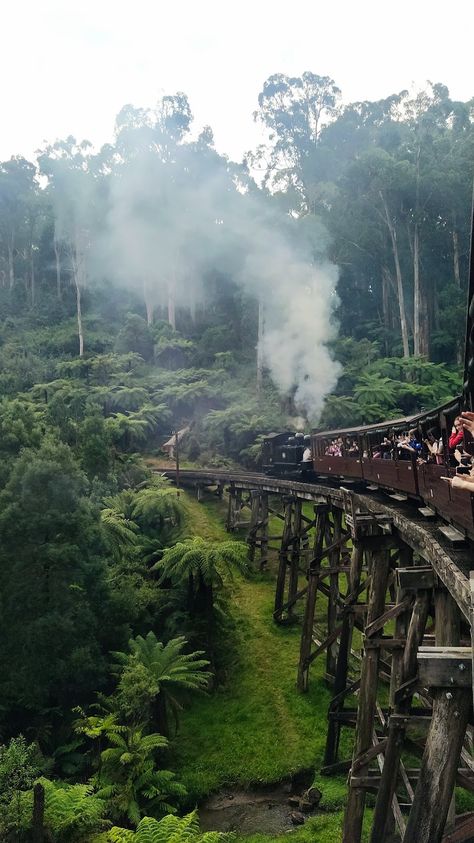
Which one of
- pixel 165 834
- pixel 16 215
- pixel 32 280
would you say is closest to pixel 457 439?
pixel 165 834

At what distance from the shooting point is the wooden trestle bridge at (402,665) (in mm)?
3785

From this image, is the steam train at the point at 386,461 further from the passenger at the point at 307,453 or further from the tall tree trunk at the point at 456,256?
the tall tree trunk at the point at 456,256

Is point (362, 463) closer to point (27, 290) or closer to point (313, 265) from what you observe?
point (313, 265)

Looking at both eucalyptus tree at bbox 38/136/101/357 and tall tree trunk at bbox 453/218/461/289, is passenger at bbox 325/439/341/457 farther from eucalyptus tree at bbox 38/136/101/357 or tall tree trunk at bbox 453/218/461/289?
eucalyptus tree at bbox 38/136/101/357

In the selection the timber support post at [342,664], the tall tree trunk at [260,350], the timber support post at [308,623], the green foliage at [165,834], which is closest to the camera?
the green foliage at [165,834]

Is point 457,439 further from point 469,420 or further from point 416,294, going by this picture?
point 416,294

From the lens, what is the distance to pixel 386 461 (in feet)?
33.2

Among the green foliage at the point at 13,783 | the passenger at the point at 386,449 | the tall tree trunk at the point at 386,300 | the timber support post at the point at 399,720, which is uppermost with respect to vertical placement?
the tall tree trunk at the point at 386,300

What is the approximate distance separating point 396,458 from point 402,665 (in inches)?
158

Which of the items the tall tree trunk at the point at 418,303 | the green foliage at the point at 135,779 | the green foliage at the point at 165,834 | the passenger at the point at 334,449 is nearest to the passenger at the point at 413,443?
the passenger at the point at 334,449

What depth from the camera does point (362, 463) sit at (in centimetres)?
1217

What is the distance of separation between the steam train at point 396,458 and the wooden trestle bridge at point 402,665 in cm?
41

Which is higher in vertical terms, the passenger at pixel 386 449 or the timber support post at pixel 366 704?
the passenger at pixel 386 449

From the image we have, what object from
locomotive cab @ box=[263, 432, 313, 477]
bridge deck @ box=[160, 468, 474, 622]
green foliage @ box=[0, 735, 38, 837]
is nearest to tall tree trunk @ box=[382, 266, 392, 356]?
locomotive cab @ box=[263, 432, 313, 477]
